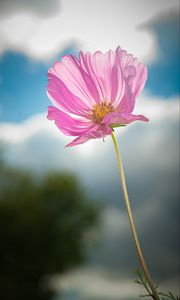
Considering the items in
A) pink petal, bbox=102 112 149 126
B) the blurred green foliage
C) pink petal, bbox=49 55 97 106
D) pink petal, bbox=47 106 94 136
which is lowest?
pink petal, bbox=102 112 149 126

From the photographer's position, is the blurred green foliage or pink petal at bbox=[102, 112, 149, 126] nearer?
pink petal at bbox=[102, 112, 149, 126]

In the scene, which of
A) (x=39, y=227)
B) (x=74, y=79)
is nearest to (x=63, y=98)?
(x=74, y=79)

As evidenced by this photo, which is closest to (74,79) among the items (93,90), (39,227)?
(93,90)

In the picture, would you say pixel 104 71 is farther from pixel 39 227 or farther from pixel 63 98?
pixel 39 227

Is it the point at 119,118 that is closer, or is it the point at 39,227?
the point at 119,118

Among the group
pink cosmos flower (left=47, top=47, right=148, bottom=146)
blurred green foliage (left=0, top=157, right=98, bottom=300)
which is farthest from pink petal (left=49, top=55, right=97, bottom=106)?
blurred green foliage (left=0, top=157, right=98, bottom=300)

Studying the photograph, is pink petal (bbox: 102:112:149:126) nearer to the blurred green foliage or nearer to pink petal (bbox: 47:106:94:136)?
pink petal (bbox: 47:106:94:136)

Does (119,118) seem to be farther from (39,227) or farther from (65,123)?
(39,227)
